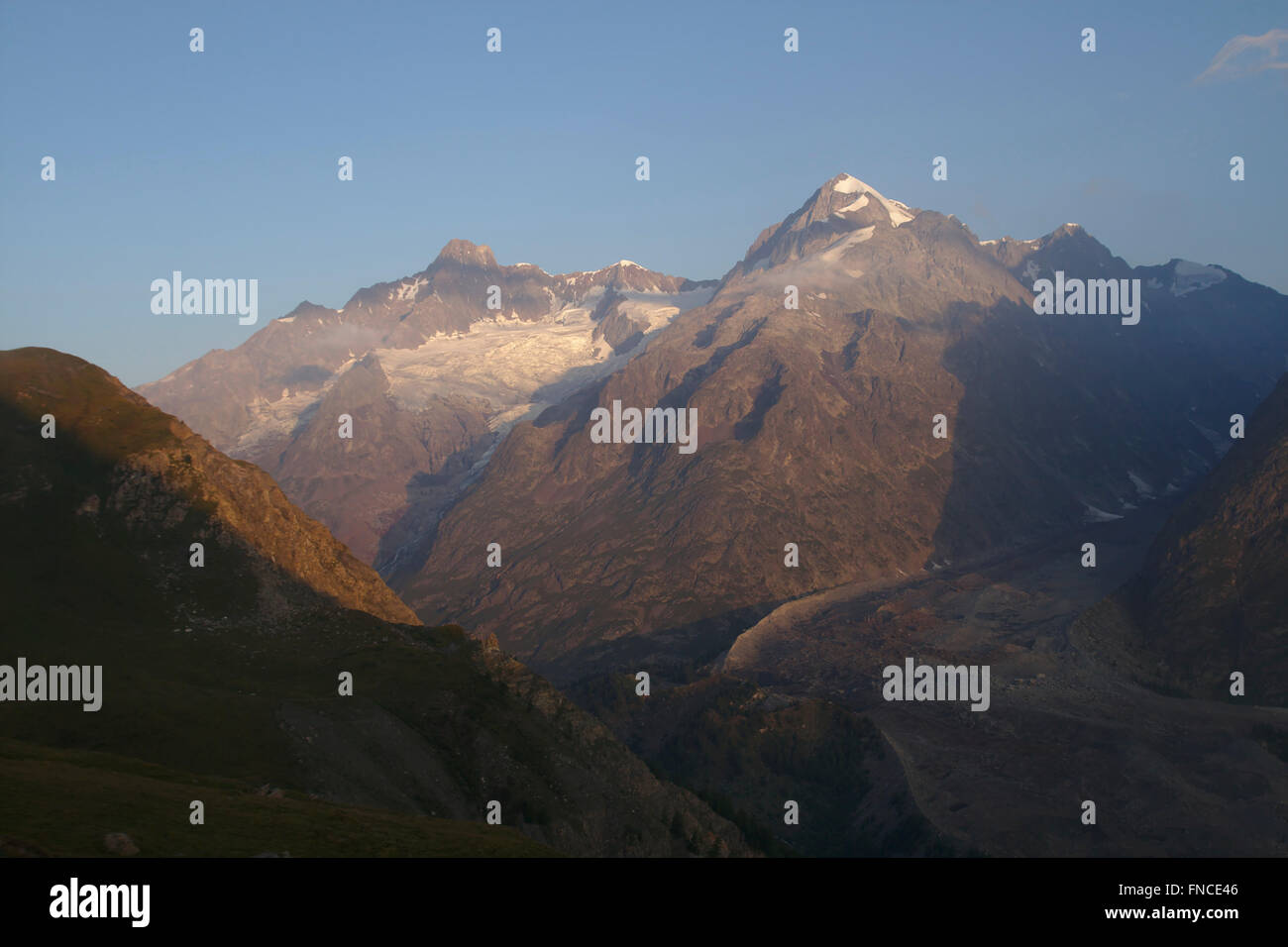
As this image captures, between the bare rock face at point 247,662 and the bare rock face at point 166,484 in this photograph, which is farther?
the bare rock face at point 166,484

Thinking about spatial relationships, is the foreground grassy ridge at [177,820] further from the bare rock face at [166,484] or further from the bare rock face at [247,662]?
the bare rock face at [166,484]

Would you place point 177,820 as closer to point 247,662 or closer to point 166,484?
point 247,662

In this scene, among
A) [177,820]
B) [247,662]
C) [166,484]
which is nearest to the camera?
[177,820]

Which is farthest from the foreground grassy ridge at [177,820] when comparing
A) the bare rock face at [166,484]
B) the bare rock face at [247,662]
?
the bare rock face at [166,484]

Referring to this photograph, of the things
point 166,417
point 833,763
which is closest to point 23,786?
point 166,417

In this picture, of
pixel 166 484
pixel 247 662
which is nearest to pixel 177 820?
pixel 247 662

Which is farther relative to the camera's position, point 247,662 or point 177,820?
point 247,662

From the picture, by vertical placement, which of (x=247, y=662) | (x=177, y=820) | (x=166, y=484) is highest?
(x=166, y=484)

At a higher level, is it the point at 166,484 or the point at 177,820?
the point at 166,484
